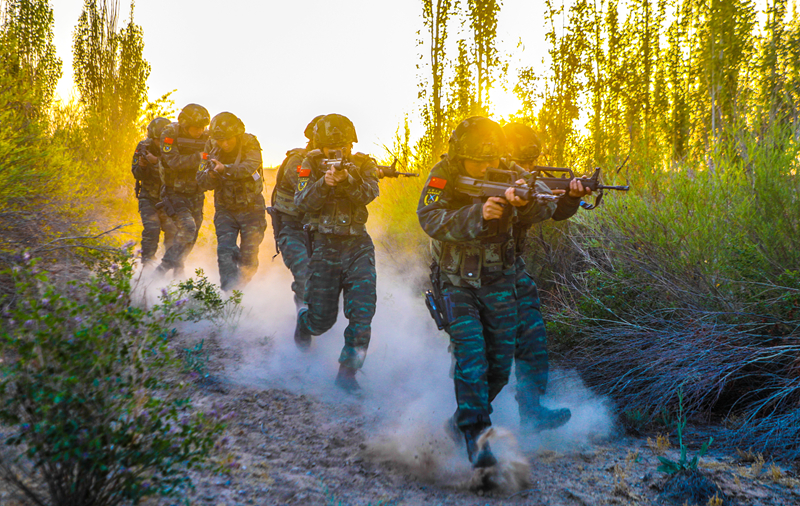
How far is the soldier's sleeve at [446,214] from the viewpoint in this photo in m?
2.90

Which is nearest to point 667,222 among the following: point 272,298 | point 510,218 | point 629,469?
point 510,218

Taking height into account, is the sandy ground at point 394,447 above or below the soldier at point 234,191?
below

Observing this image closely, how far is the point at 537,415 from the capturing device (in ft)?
11.0

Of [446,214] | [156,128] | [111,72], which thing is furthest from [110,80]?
[446,214]

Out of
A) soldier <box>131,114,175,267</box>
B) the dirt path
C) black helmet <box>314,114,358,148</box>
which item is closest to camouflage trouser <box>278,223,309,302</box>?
black helmet <box>314,114,358,148</box>

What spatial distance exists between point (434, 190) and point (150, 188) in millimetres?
5166

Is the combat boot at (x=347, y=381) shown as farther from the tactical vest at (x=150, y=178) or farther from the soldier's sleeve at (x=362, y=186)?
the tactical vest at (x=150, y=178)

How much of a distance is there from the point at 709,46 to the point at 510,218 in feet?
A: 34.6

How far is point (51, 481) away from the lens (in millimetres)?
1849

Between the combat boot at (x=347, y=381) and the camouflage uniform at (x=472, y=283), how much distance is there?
1230 millimetres

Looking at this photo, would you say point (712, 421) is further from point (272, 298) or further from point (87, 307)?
point (272, 298)

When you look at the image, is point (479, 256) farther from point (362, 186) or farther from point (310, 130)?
point (310, 130)

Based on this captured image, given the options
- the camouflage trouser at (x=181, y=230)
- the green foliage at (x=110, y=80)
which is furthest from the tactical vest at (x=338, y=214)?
the green foliage at (x=110, y=80)

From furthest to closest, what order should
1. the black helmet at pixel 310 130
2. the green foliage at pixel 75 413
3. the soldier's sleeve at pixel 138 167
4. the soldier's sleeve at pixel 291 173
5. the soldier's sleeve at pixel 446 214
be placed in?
the soldier's sleeve at pixel 138 167, the soldier's sleeve at pixel 291 173, the black helmet at pixel 310 130, the soldier's sleeve at pixel 446 214, the green foliage at pixel 75 413
